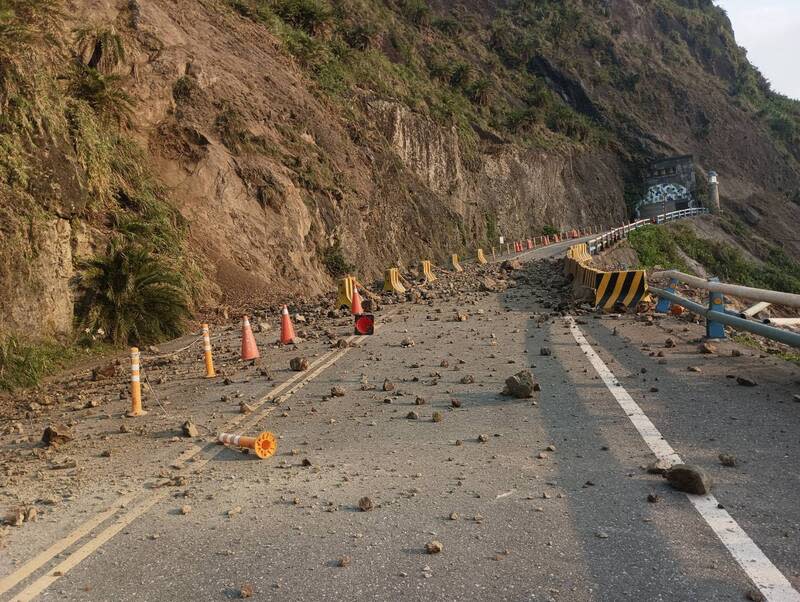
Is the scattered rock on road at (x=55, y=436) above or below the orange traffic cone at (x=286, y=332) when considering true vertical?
below

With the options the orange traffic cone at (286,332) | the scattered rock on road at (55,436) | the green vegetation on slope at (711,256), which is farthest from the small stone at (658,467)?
the green vegetation on slope at (711,256)

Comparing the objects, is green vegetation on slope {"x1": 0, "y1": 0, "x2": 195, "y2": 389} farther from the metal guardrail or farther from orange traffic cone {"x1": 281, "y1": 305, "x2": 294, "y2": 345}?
the metal guardrail

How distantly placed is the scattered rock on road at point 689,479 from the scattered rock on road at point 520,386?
2.96 m

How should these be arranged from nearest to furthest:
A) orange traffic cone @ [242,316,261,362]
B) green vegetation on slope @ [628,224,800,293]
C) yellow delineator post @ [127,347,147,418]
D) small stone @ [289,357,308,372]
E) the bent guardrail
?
the bent guardrail
yellow delineator post @ [127,347,147,418]
small stone @ [289,357,308,372]
orange traffic cone @ [242,316,261,362]
green vegetation on slope @ [628,224,800,293]

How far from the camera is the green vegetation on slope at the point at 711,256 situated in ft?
165

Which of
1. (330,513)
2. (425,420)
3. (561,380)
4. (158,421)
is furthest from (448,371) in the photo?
(330,513)

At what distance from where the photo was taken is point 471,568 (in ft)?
12.2

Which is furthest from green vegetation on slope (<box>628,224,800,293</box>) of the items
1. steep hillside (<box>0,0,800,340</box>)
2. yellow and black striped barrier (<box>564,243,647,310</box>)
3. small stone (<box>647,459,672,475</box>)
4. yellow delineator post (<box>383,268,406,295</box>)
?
small stone (<box>647,459,672,475</box>)

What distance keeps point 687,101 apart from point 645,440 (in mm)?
97553

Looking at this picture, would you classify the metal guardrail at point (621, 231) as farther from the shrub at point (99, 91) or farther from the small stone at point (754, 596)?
the small stone at point (754, 596)

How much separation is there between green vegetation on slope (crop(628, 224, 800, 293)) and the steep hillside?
35.6 feet

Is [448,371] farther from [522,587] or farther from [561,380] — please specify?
[522,587]

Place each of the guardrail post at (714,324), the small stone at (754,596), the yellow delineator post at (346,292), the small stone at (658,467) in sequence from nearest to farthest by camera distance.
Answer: the small stone at (754,596)
the small stone at (658,467)
the guardrail post at (714,324)
the yellow delineator post at (346,292)

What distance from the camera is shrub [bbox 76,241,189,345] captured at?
44.6ft
